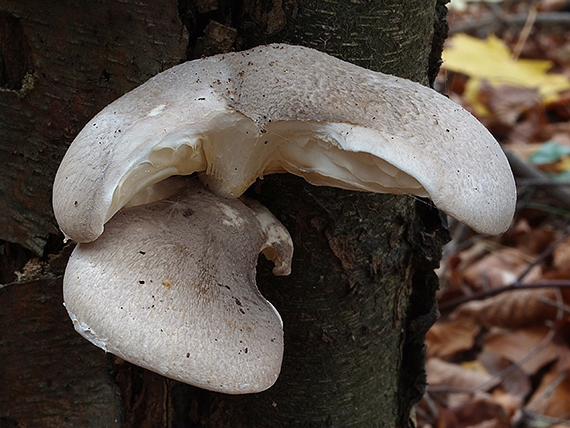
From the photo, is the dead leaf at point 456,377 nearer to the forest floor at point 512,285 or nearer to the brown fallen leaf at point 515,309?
the forest floor at point 512,285

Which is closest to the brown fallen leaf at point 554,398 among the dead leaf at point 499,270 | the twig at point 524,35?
the dead leaf at point 499,270

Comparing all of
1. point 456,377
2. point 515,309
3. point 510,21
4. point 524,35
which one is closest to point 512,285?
point 515,309

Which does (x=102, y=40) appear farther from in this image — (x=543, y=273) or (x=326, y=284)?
(x=543, y=273)

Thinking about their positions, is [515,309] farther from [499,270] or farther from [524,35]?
[524,35]

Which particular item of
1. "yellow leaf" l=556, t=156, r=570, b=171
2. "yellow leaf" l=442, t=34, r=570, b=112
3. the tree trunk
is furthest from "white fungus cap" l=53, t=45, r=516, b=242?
"yellow leaf" l=442, t=34, r=570, b=112

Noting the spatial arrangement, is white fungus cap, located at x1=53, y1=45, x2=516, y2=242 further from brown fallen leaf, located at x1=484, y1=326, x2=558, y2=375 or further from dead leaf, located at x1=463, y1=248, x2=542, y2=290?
dead leaf, located at x1=463, y1=248, x2=542, y2=290
